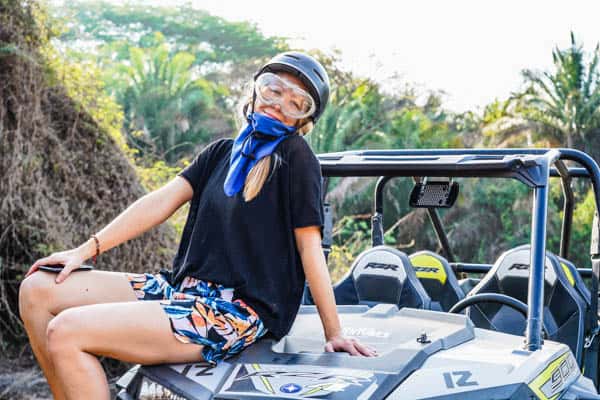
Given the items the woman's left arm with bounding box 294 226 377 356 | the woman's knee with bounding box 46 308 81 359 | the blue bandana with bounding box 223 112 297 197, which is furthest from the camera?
the blue bandana with bounding box 223 112 297 197

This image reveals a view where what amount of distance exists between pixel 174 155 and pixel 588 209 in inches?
506

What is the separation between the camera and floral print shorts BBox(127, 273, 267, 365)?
10.7 feet

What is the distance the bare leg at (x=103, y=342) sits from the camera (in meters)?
3.12

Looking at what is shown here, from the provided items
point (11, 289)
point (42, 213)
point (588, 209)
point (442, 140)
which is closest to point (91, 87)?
point (42, 213)

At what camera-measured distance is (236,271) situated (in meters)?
3.39

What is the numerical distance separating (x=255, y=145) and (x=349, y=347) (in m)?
0.82

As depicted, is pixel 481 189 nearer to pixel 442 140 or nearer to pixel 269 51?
pixel 442 140

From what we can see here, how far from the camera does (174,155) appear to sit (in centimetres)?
3070

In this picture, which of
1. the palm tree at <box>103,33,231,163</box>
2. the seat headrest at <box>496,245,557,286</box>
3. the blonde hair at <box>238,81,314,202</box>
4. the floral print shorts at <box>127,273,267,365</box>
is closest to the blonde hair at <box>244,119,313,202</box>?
the blonde hair at <box>238,81,314,202</box>

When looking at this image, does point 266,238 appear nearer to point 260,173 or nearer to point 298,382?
point 260,173

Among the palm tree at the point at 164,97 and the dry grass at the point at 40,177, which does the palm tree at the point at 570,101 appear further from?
the dry grass at the point at 40,177

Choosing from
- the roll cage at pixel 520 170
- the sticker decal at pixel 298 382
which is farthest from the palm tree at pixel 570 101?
the sticker decal at pixel 298 382

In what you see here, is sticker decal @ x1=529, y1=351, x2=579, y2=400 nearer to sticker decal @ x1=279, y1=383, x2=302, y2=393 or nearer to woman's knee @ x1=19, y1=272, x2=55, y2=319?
sticker decal @ x1=279, y1=383, x2=302, y2=393

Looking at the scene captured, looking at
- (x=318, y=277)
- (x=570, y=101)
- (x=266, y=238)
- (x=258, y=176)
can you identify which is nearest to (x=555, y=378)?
(x=318, y=277)
